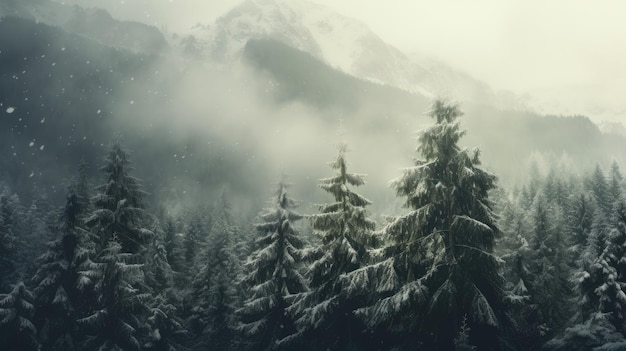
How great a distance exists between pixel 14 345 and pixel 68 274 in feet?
16.0

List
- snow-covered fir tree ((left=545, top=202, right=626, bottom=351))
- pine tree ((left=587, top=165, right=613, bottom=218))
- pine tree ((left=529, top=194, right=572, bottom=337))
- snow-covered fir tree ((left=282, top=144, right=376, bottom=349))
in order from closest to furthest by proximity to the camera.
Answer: snow-covered fir tree ((left=282, top=144, right=376, bottom=349)) < snow-covered fir tree ((left=545, top=202, right=626, bottom=351)) < pine tree ((left=529, top=194, right=572, bottom=337)) < pine tree ((left=587, top=165, right=613, bottom=218))

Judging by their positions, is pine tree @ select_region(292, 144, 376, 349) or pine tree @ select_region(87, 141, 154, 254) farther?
pine tree @ select_region(87, 141, 154, 254)

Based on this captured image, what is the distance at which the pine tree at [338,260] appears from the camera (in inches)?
762

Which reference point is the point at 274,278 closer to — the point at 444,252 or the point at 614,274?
the point at 444,252

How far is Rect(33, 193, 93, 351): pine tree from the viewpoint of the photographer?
27844 mm

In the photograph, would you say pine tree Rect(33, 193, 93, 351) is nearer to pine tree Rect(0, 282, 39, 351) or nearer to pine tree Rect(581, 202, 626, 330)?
pine tree Rect(0, 282, 39, 351)

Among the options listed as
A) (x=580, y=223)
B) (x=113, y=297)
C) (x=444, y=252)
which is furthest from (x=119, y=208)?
(x=580, y=223)

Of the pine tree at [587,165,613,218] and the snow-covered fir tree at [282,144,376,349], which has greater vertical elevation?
the pine tree at [587,165,613,218]

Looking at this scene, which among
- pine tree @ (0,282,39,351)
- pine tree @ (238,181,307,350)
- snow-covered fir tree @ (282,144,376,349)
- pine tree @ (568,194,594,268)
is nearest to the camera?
snow-covered fir tree @ (282,144,376,349)

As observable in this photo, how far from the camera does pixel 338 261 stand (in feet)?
64.5

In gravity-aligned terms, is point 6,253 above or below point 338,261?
below

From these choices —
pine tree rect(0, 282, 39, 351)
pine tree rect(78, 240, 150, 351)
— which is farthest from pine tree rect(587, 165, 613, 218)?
pine tree rect(0, 282, 39, 351)

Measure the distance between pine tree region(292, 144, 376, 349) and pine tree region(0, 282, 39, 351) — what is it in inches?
695

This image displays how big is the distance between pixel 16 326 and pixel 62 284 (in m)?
3.24
